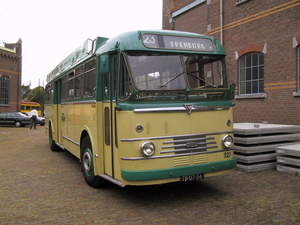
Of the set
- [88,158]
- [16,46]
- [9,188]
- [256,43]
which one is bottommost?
[9,188]

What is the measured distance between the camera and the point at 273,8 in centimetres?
1120

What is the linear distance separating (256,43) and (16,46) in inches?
1479

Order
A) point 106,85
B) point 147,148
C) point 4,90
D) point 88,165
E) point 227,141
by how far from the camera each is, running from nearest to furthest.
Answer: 1. point 147,148
2. point 227,141
3. point 106,85
4. point 88,165
5. point 4,90

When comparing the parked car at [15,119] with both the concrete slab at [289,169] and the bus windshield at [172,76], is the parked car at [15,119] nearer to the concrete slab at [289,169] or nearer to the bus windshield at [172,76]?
the concrete slab at [289,169]

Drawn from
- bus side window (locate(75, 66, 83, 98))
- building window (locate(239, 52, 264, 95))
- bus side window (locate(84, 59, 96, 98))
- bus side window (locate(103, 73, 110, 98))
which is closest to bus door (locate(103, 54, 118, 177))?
bus side window (locate(103, 73, 110, 98))

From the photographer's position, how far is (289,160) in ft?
23.1

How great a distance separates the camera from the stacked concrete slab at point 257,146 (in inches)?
287

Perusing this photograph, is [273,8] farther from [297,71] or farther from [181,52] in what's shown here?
[181,52]

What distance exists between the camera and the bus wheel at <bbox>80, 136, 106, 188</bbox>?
19.9 feet

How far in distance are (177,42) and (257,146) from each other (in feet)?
12.3

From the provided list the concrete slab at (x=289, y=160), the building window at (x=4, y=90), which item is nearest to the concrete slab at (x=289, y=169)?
the concrete slab at (x=289, y=160)

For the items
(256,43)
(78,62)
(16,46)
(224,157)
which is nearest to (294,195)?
(224,157)

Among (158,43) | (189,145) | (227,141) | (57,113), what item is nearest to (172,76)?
(158,43)

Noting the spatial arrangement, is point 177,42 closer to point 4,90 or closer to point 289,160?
point 289,160
